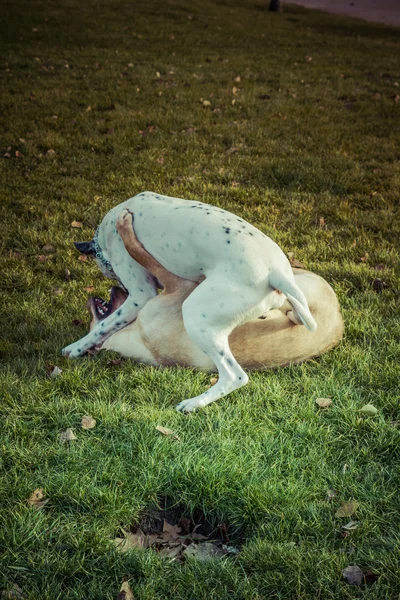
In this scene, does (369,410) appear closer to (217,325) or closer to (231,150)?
(217,325)

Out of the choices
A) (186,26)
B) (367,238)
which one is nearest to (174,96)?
(367,238)

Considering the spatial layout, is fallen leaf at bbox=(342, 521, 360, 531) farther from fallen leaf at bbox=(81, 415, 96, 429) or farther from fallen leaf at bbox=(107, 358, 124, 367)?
fallen leaf at bbox=(107, 358, 124, 367)

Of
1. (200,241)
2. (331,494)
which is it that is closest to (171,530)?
(331,494)

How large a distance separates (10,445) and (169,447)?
2.95 ft

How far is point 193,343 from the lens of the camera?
3.87 m

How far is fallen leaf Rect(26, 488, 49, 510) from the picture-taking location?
282cm

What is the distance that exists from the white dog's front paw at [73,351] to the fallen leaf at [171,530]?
164 centimetres

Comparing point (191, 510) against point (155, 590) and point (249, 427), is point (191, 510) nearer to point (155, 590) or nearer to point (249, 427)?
point (155, 590)

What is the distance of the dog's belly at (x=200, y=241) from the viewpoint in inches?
144

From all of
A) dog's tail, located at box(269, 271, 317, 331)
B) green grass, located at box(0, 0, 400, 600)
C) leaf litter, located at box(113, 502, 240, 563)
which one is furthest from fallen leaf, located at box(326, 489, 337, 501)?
dog's tail, located at box(269, 271, 317, 331)

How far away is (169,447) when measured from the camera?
3.20m

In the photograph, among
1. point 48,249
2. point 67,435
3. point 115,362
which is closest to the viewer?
point 67,435

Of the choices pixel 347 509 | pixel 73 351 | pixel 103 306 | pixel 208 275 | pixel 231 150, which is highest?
pixel 231 150

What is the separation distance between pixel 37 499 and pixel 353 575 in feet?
5.08
